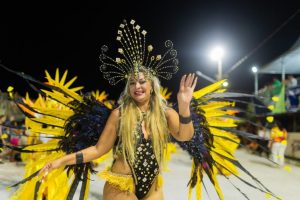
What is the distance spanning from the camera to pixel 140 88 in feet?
10.3

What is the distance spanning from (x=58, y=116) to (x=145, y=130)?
3.49 ft

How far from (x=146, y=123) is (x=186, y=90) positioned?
16.9 inches

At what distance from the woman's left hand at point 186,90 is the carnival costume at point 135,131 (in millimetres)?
331

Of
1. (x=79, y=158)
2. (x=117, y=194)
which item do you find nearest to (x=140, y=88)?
(x=79, y=158)

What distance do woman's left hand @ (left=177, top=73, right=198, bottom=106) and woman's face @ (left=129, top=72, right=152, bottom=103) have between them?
12.6 inches

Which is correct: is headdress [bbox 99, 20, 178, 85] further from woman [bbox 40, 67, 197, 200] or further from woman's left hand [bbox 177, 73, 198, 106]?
woman's left hand [bbox 177, 73, 198, 106]

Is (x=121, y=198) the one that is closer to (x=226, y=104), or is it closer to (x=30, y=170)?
(x=226, y=104)

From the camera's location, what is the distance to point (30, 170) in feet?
18.8

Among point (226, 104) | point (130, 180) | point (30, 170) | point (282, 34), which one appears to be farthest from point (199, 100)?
point (282, 34)

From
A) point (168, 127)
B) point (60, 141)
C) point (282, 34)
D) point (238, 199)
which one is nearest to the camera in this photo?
point (168, 127)

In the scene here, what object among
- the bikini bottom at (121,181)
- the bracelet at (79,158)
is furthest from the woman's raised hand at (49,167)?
the bikini bottom at (121,181)

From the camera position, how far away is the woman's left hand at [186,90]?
2.93 meters

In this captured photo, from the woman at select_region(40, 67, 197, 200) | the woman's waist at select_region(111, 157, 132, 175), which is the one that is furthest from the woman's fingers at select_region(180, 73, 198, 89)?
the woman's waist at select_region(111, 157, 132, 175)

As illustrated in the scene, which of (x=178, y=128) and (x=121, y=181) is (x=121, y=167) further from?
(x=178, y=128)
